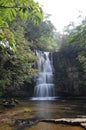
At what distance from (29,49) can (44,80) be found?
860 centimetres

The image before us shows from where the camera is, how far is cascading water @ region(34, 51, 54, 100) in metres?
23.8

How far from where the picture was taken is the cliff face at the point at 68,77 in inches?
958

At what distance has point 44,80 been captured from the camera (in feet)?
84.2

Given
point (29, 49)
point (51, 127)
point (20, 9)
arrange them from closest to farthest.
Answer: point (20, 9), point (51, 127), point (29, 49)

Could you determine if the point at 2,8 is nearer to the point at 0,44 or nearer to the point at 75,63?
the point at 0,44

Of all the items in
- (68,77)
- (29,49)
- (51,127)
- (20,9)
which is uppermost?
(29,49)

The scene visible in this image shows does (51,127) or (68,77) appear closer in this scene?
(51,127)

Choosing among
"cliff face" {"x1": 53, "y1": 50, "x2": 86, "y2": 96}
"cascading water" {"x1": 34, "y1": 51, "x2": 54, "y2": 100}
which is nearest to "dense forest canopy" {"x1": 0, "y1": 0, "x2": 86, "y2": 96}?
"cliff face" {"x1": 53, "y1": 50, "x2": 86, "y2": 96}

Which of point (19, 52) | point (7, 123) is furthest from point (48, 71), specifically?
point (7, 123)

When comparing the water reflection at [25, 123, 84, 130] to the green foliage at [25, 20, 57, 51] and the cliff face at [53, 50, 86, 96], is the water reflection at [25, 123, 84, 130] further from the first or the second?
the green foliage at [25, 20, 57, 51]

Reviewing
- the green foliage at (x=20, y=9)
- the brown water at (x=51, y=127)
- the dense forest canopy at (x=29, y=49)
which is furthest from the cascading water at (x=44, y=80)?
the green foliage at (x=20, y=9)

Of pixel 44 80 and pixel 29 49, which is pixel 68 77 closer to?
pixel 44 80

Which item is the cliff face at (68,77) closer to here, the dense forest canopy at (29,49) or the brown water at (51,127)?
the dense forest canopy at (29,49)

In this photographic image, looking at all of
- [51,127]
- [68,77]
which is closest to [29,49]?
[68,77]
